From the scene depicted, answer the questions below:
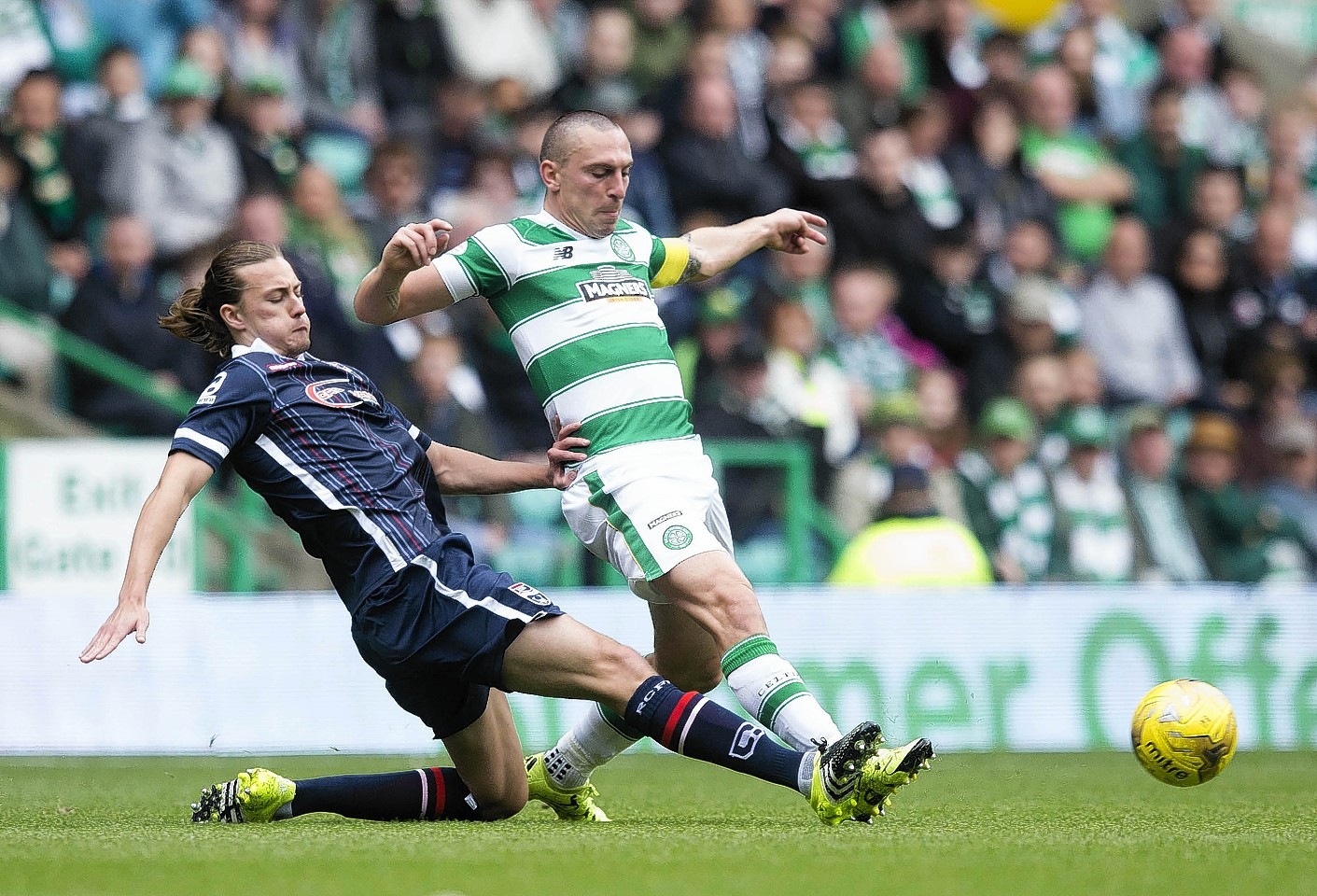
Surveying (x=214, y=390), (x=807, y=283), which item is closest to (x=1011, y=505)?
(x=807, y=283)

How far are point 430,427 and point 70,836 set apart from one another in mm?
5221

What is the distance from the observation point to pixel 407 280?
19.6ft

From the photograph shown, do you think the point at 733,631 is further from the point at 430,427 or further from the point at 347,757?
the point at 430,427

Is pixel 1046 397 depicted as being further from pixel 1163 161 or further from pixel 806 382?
pixel 1163 161

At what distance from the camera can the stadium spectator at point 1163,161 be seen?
14836 mm

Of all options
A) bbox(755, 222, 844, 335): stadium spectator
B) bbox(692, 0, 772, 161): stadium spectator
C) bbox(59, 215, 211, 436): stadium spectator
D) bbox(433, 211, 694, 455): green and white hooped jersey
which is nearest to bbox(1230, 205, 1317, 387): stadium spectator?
bbox(755, 222, 844, 335): stadium spectator

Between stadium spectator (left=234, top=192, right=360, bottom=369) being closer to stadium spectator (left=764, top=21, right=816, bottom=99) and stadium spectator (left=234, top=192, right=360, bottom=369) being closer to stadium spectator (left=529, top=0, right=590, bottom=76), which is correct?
stadium spectator (left=529, top=0, right=590, bottom=76)

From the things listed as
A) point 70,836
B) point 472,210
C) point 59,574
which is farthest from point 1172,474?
point 70,836

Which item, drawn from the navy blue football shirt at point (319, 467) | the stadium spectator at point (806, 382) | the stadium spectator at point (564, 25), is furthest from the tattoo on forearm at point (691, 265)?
the stadium spectator at point (564, 25)

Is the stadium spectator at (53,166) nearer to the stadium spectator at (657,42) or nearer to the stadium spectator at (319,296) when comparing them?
the stadium spectator at (319,296)

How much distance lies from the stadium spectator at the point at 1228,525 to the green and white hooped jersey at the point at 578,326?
23.4 feet

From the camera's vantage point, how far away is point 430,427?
10570mm

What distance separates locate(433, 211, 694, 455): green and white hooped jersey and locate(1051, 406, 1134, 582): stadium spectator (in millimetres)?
6133

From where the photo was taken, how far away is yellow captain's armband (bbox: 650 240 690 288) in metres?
6.52
